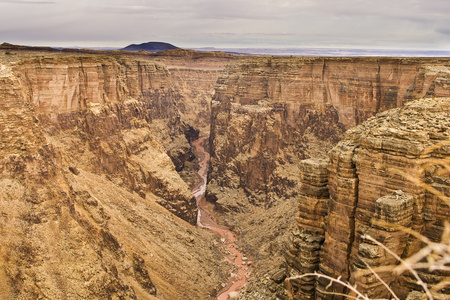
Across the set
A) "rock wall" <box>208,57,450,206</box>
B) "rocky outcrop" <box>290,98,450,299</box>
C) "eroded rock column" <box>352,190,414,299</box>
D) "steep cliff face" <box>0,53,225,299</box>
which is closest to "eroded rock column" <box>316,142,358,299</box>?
"rocky outcrop" <box>290,98,450,299</box>

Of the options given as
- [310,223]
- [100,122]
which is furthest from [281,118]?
[310,223]

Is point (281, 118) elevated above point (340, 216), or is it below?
below

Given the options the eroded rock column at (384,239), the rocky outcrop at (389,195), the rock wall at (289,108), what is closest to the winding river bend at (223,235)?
the rock wall at (289,108)

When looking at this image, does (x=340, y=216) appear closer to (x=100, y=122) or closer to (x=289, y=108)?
(x=100, y=122)

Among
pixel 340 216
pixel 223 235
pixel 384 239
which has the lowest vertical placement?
pixel 223 235

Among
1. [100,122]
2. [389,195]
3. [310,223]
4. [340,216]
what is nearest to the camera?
[389,195]

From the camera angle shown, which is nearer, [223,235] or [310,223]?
[310,223]

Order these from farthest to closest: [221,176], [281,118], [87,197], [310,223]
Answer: [221,176], [281,118], [87,197], [310,223]
